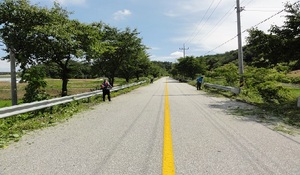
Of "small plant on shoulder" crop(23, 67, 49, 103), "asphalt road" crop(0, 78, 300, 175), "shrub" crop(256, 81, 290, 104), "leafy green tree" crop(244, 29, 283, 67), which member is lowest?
"asphalt road" crop(0, 78, 300, 175)

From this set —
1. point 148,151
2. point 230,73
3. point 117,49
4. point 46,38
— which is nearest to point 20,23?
point 46,38

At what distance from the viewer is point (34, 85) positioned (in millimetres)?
11422

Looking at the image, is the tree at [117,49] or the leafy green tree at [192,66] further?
the leafy green tree at [192,66]

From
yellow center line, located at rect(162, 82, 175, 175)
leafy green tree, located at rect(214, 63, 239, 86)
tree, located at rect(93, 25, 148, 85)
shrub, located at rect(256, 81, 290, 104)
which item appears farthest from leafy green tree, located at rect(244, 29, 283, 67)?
tree, located at rect(93, 25, 148, 85)

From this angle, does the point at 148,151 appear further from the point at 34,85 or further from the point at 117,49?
the point at 117,49

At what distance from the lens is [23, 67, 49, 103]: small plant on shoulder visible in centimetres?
1125

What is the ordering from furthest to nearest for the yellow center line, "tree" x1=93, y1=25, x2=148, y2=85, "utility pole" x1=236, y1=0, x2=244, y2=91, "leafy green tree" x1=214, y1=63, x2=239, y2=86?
"tree" x1=93, y1=25, x2=148, y2=85 → "leafy green tree" x1=214, y1=63, x2=239, y2=86 → "utility pole" x1=236, y1=0, x2=244, y2=91 → the yellow center line

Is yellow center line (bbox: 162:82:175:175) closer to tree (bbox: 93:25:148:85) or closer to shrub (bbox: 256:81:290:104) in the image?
shrub (bbox: 256:81:290:104)

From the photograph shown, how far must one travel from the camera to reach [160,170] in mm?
4129

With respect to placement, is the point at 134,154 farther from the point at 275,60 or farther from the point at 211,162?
the point at 275,60

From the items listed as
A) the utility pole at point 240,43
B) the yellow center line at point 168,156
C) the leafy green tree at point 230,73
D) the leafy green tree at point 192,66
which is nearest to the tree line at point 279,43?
the utility pole at point 240,43

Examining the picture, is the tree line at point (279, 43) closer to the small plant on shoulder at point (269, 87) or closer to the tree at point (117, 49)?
the small plant on shoulder at point (269, 87)

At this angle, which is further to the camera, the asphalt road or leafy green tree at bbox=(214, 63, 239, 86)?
leafy green tree at bbox=(214, 63, 239, 86)

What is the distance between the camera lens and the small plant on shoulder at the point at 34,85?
1125 centimetres
